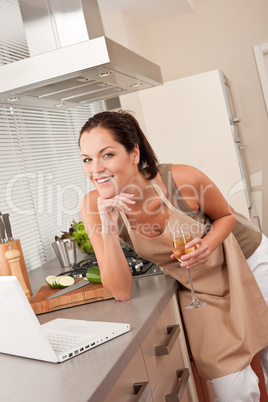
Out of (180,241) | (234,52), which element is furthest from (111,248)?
(234,52)

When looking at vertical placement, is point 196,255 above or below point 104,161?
below

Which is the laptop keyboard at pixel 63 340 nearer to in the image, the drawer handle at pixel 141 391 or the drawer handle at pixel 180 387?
the drawer handle at pixel 141 391

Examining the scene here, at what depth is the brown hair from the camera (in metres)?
1.68

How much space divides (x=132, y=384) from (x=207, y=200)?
0.82 m

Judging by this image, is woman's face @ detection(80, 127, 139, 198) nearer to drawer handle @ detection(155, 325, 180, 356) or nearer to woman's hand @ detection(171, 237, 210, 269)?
woman's hand @ detection(171, 237, 210, 269)

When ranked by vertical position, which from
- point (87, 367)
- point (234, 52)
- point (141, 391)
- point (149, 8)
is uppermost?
point (149, 8)

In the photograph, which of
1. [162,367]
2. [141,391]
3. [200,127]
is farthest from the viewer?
[200,127]

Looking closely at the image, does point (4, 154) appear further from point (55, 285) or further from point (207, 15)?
point (207, 15)

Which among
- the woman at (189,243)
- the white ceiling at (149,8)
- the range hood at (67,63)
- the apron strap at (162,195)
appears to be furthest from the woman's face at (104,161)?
the white ceiling at (149,8)

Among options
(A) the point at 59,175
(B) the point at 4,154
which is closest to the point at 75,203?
(A) the point at 59,175

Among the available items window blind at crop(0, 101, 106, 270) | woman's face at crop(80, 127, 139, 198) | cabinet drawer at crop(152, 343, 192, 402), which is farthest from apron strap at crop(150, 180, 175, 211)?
window blind at crop(0, 101, 106, 270)

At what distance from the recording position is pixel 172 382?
153cm

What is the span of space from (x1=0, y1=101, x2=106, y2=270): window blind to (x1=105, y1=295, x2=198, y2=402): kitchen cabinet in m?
1.19

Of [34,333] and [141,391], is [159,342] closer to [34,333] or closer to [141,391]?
[141,391]
